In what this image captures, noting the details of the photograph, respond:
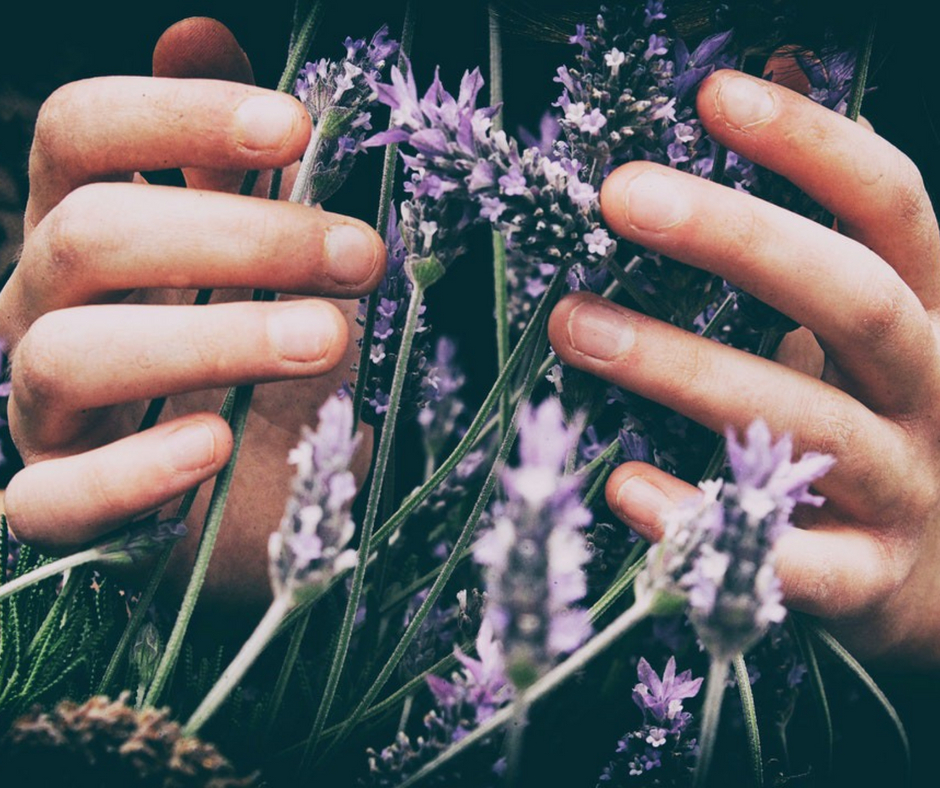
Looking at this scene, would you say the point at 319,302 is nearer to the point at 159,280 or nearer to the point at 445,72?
the point at 159,280

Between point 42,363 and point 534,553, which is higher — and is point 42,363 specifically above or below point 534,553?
below

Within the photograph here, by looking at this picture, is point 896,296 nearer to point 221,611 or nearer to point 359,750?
point 359,750

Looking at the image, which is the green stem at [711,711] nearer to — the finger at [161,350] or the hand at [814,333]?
the hand at [814,333]

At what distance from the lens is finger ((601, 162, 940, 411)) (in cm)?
44

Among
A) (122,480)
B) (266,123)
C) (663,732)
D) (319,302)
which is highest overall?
(266,123)

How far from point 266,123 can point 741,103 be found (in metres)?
0.30

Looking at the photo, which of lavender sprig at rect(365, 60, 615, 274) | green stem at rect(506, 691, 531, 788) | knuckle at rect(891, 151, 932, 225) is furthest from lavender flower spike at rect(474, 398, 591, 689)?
knuckle at rect(891, 151, 932, 225)

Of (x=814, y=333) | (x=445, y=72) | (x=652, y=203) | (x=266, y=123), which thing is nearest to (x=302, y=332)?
(x=266, y=123)

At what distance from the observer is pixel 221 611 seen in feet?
2.49

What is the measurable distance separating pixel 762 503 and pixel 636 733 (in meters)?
0.33

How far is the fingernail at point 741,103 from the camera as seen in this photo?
1.46ft

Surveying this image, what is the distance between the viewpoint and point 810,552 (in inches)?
20.6

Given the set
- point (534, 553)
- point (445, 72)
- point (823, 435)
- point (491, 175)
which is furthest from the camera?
point (445, 72)

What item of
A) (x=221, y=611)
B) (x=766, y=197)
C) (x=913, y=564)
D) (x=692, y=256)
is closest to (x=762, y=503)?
(x=692, y=256)
